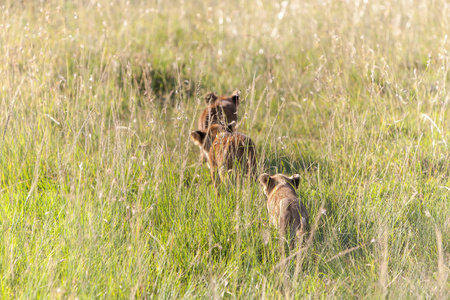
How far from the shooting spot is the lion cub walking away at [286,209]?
3.29 metres

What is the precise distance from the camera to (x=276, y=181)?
3.80 m

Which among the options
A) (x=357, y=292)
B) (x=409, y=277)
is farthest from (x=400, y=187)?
(x=357, y=292)

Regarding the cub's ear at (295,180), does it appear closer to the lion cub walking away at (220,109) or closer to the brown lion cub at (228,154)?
the brown lion cub at (228,154)

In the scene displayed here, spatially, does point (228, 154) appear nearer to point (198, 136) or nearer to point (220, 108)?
point (198, 136)

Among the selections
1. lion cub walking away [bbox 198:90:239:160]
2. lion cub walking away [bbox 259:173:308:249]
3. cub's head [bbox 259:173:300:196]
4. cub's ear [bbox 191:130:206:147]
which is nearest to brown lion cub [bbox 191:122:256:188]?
cub's ear [bbox 191:130:206:147]

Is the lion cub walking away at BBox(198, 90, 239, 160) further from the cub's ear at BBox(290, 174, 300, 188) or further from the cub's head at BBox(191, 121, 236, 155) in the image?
the cub's ear at BBox(290, 174, 300, 188)

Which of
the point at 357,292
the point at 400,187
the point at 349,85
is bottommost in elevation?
the point at 357,292

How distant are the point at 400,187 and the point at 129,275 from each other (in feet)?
7.77

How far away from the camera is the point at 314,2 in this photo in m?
8.77

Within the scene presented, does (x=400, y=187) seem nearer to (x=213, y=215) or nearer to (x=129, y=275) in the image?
(x=213, y=215)

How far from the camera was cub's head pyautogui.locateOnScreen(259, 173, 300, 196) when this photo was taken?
3.68 meters

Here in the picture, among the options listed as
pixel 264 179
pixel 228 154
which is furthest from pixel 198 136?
pixel 264 179

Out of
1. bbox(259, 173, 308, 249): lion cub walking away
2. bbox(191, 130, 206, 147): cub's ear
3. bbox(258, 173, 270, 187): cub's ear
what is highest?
bbox(191, 130, 206, 147): cub's ear

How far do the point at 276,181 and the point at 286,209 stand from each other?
0.48m
